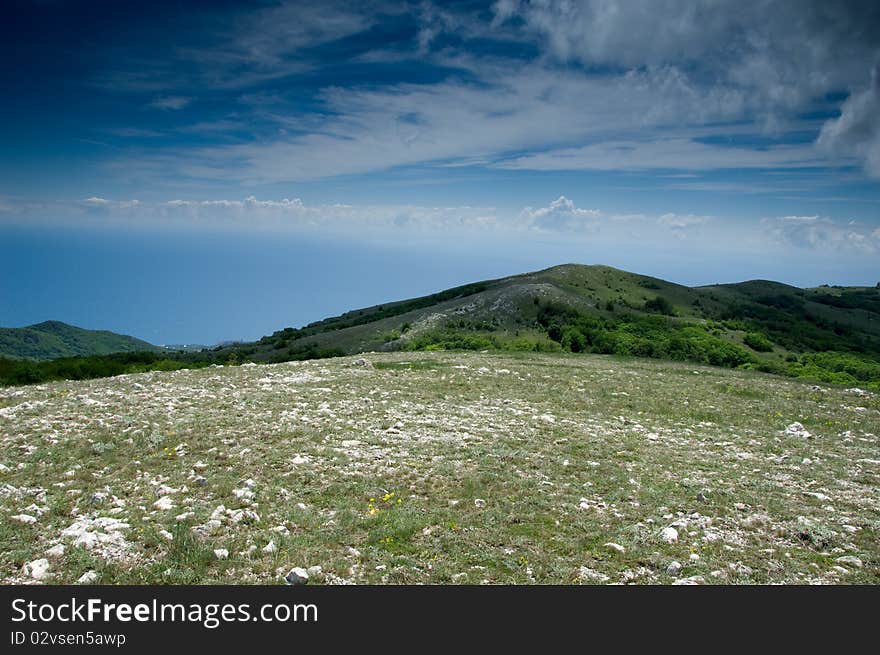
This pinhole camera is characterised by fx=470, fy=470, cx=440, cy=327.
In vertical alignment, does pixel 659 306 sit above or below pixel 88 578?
above

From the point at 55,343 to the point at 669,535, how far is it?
215478mm

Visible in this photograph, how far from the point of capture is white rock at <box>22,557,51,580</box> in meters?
6.81

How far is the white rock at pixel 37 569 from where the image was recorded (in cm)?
681

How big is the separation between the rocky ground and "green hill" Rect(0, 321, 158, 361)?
5781 inches

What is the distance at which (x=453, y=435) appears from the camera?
14.8m

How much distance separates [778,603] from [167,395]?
1981cm

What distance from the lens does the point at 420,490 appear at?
34.7 ft

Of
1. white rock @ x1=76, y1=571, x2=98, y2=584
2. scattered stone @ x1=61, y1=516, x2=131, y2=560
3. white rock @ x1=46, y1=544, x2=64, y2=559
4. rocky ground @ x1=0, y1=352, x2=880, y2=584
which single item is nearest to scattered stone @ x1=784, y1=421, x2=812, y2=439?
rocky ground @ x1=0, y1=352, x2=880, y2=584

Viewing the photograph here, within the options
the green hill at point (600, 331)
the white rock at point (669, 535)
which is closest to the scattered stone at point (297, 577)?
the white rock at point (669, 535)

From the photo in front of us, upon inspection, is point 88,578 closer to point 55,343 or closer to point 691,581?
point 691,581

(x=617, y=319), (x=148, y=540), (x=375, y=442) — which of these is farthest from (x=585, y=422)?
(x=617, y=319)

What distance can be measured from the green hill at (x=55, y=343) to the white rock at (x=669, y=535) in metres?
158

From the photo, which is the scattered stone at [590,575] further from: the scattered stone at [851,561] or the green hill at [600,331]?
the green hill at [600,331]

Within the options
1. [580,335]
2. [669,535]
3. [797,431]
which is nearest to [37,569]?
[669,535]
